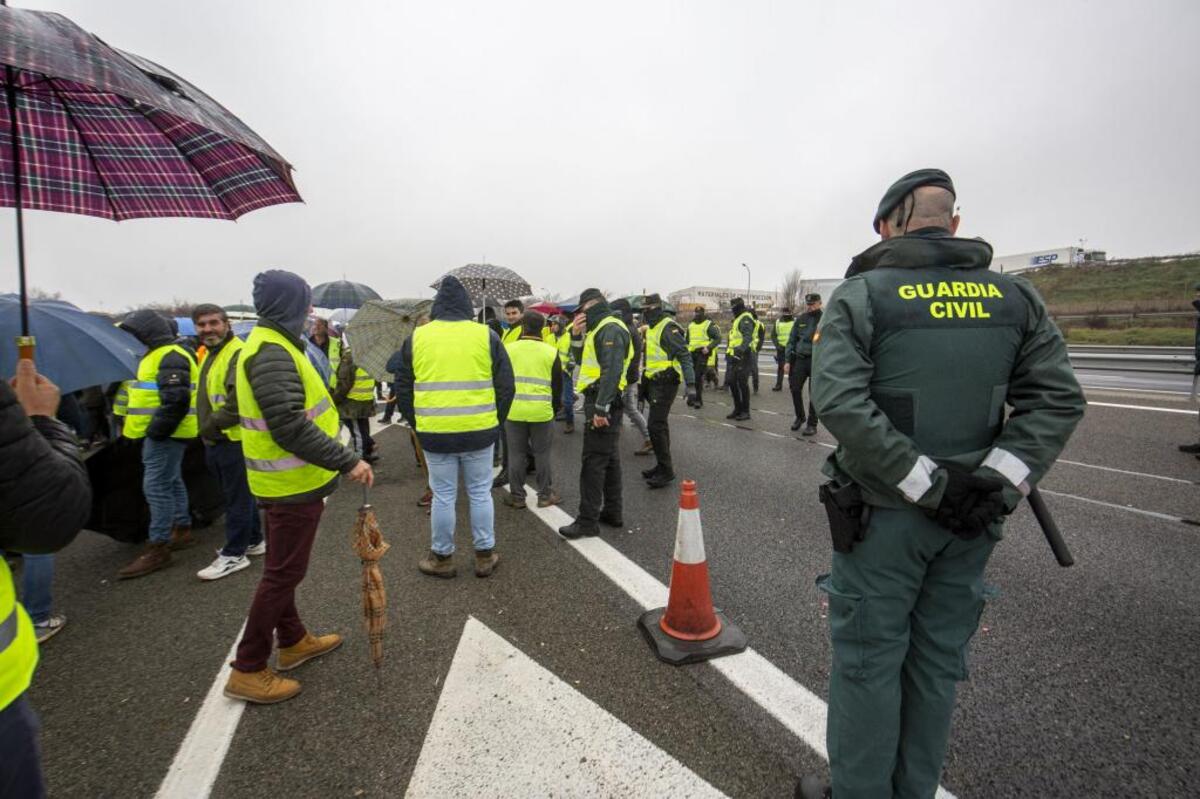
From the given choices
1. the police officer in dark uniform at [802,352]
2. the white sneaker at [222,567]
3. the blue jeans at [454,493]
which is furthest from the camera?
the police officer in dark uniform at [802,352]

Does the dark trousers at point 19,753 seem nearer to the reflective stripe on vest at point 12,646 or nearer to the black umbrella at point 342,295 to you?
the reflective stripe on vest at point 12,646

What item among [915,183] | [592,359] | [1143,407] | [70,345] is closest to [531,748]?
[915,183]

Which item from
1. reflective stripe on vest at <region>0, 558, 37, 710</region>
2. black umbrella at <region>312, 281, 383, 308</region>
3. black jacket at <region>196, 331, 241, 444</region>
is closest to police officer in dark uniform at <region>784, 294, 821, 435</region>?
black jacket at <region>196, 331, 241, 444</region>

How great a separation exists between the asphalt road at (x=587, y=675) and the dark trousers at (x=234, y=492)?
293mm

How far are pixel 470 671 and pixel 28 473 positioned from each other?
6.86 ft

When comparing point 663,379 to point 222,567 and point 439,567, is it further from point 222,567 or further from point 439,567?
point 222,567

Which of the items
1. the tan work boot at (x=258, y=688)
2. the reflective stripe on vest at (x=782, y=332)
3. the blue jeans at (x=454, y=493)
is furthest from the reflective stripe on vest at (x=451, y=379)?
the reflective stripe on vest at (x=782, y=332)

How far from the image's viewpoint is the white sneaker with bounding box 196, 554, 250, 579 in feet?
12.8

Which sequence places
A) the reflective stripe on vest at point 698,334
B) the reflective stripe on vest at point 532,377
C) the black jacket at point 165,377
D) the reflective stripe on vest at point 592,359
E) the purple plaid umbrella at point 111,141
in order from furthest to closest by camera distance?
1. the reflective stripe on vest at point 698,334
2. the reflective stripe on vest at point 532,377
3. the reflective stripe on vest at point 592,359
4. the black jacket at point 165,377
5. the purple plaid umbrella at point 111,141

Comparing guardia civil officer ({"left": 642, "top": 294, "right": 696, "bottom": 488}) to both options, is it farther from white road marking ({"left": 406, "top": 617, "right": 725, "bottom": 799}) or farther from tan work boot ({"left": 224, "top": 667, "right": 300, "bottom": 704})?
tan work boot ({"left": 224, "top": 667, "right": 300, "bottom": 704})

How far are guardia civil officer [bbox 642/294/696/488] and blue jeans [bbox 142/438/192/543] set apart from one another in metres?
4.32

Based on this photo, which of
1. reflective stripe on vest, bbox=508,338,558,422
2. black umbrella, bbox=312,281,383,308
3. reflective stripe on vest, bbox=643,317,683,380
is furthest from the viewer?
black umbrella, bbox=312,281,383,308

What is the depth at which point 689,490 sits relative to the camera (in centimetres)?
296

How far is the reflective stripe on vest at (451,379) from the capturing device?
3635mm
